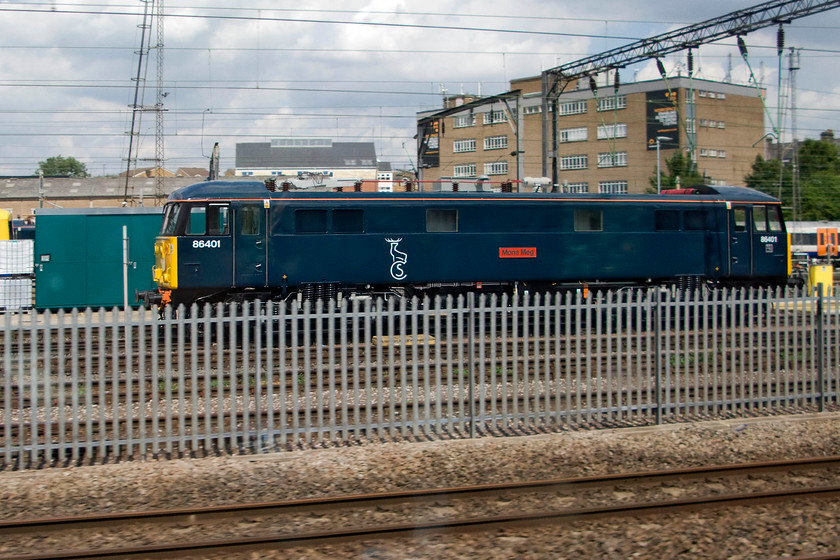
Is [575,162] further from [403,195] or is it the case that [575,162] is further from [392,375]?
[392,375]

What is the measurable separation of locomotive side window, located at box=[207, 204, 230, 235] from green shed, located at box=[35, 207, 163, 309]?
6.98 metres

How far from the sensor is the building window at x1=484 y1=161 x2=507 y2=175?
221ft

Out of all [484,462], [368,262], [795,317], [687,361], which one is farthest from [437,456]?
[368,262]

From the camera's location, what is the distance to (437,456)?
7.98 m

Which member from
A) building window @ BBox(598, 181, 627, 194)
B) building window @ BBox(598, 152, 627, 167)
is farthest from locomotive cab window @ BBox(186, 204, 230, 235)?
building window @ BBox(598, 152, 627, 167)

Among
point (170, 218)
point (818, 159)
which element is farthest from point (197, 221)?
point (818, 159)

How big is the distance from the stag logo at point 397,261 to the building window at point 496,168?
172ft

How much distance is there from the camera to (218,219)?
15.2 meters

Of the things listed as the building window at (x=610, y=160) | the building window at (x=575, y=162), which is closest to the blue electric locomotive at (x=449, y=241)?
the building window at (x=610, y=160)

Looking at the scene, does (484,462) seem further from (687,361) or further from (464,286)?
(464,286)

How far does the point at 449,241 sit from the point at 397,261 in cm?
127

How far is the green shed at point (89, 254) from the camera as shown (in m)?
20.9

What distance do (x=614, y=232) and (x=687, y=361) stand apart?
28.3 ft

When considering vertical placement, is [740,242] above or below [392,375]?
above
